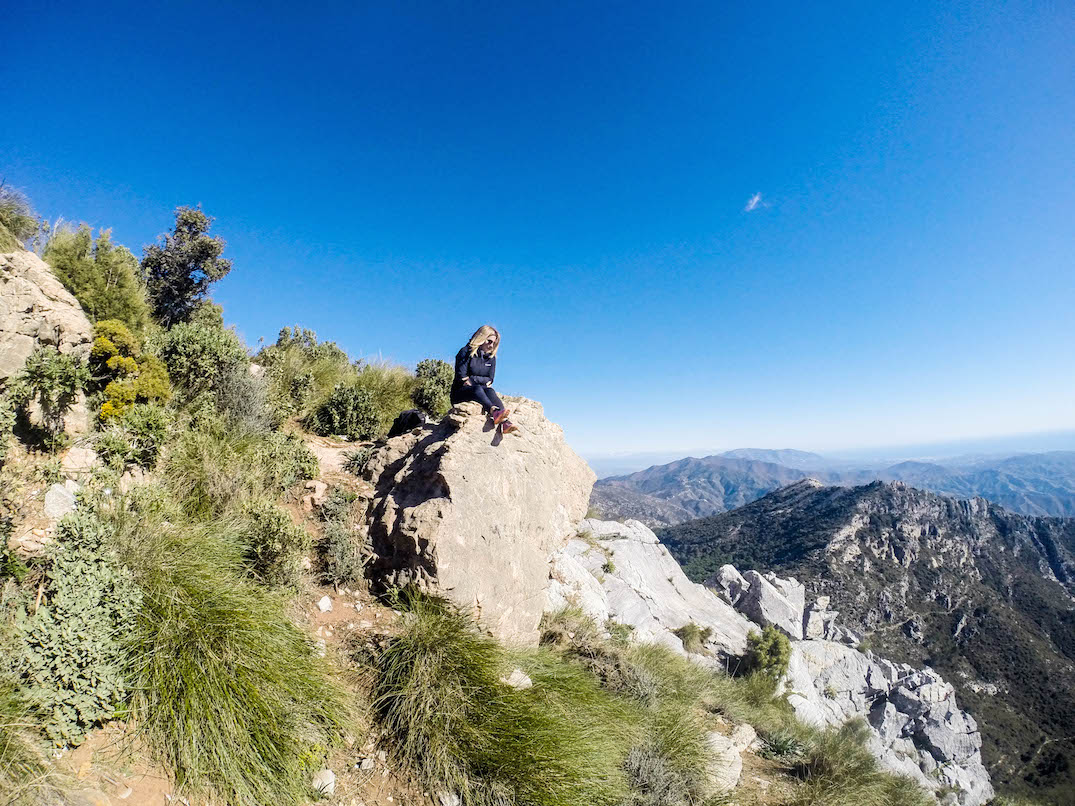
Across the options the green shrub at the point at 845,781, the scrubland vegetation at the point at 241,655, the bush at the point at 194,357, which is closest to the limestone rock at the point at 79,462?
the scrubland vegetation at the point at 241,655

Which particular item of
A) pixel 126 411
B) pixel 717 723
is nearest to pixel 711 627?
pixel 717 723

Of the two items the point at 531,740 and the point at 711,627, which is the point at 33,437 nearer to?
the point at 531,740

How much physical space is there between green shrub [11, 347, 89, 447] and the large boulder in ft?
14.5

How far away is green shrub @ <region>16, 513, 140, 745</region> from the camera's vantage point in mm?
3205

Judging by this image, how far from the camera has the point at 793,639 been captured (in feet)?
121

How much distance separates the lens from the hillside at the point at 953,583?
66250 mm

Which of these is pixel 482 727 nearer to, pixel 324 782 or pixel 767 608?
pixel 324 782

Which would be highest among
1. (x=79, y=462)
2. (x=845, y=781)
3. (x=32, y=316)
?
(x=32, y=316)

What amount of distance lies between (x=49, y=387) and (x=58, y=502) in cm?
209

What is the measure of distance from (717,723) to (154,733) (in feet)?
28.8

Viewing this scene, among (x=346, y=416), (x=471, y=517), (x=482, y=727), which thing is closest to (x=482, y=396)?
(x=471, y=517)

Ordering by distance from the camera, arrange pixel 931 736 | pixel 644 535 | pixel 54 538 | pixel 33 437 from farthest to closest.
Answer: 1. pixel 931 736
2. pixel 644 535
3. pixel 33 437
4. pixel 54 538

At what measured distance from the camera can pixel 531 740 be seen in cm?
460

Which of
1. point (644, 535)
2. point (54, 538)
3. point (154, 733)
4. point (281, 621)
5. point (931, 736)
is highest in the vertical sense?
point (54, 538)
